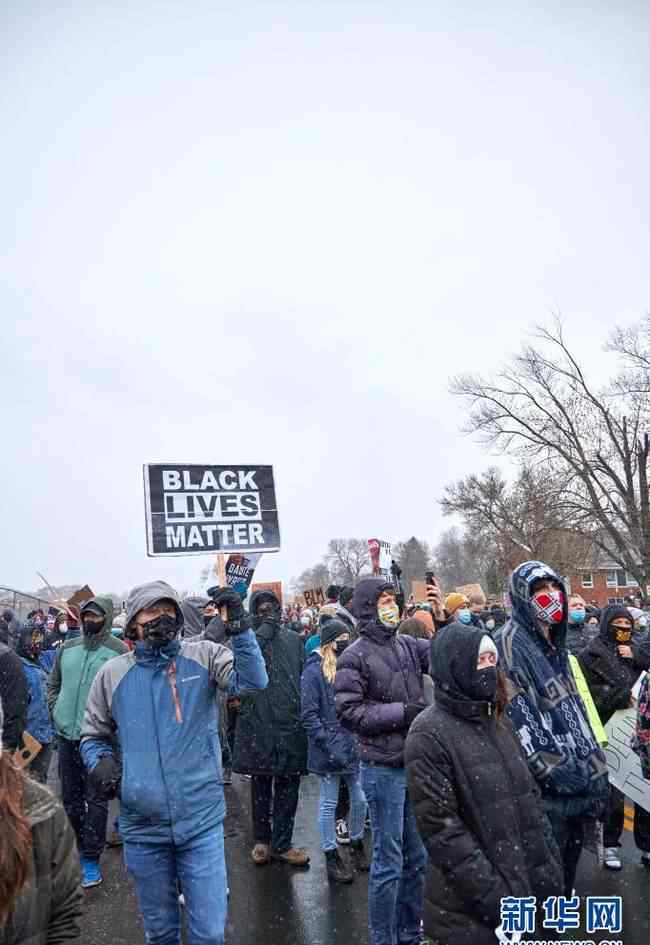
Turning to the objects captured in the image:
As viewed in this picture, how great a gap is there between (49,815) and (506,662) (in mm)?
2380

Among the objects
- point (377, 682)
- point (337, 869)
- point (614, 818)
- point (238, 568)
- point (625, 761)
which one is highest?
point (238, 568)

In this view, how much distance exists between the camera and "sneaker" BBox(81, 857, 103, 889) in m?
5.45

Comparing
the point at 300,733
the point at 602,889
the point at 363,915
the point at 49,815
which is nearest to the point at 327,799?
the point at 300,733

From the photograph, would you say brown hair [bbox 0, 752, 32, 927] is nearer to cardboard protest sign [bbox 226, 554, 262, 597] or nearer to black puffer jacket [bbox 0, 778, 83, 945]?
black puffer jacket [bbox 0, 778, 83, 945]

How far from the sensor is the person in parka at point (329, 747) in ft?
18.2

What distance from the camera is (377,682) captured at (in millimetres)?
4254

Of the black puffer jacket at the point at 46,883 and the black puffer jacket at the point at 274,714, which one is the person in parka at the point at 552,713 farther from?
the black puffer jacket at the point at 274,714

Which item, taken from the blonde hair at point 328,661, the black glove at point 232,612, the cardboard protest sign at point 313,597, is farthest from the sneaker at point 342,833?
the cardboard protest sign at point 313,597

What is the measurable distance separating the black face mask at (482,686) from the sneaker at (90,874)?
4.13 meters

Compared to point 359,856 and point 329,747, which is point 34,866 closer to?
point 329,747

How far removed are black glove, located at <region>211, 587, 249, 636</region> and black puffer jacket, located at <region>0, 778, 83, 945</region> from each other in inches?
61.6

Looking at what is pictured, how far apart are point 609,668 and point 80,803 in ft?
14.4

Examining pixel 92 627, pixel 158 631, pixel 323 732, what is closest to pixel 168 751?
pixel 158 631

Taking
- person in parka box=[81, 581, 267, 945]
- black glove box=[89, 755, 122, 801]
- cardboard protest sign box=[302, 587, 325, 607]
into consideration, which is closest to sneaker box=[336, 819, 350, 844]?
person in parka box=[81, 581, 267, 945]
